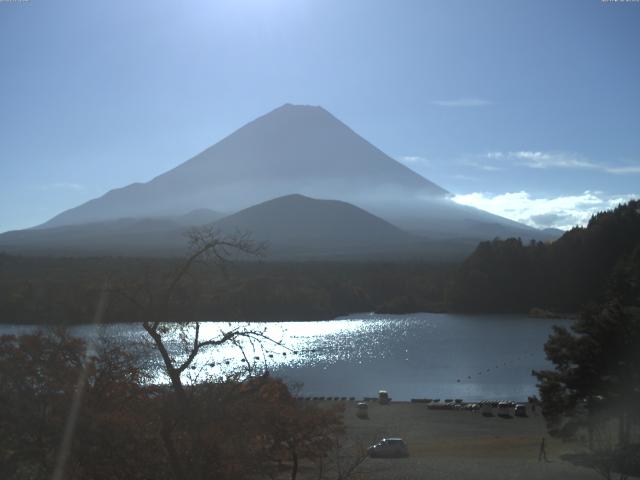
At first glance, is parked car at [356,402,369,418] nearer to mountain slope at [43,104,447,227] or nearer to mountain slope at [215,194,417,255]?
mountain slope at [215,194,417,255]

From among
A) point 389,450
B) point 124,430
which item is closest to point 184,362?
point 124,430

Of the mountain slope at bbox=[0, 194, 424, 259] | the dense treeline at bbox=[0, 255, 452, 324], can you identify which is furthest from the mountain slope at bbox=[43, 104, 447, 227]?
the dense treeline at bbox=[0, 255, 452, 324]

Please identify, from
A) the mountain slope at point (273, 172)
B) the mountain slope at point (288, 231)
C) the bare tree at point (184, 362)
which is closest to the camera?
the bare tree at point (184, 362)

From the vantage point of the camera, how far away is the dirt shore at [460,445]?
352 inches

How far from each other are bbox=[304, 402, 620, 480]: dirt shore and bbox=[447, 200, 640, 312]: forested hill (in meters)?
24.5

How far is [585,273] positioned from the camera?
39156 millimetres

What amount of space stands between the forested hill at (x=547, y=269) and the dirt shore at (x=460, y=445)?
967 inches

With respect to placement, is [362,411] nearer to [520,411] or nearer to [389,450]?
[520,411]

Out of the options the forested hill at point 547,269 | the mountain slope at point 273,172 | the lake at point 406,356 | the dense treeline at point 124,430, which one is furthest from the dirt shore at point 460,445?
the mountain slope at point 273,172

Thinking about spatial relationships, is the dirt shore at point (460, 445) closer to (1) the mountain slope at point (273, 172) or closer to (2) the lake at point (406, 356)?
(2) the lake at point (406, 356)

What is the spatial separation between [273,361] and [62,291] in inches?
263

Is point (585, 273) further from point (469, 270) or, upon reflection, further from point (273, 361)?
point (273, 361)

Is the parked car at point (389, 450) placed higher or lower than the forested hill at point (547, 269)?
lower

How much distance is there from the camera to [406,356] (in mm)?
25109
